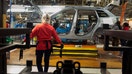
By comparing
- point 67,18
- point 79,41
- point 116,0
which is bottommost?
point 79,41

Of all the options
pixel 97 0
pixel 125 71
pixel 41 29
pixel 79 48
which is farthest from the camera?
pixel 97 0

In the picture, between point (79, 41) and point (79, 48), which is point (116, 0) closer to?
point (79, 41)

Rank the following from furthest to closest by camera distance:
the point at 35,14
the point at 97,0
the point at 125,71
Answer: the point at 97,0 < the point at 35,14 < the point at 125,71

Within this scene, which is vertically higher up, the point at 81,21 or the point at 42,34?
the point at 42,34

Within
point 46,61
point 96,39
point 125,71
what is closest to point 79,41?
point 96,39

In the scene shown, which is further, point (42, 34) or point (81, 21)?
point (81, 21)

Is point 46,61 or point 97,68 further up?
point 46,61

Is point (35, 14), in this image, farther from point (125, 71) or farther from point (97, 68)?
point (125, 71)

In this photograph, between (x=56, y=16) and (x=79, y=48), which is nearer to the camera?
(x=79, y=48)

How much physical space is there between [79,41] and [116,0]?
2690mm

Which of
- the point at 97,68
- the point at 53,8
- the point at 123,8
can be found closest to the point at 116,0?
the point at 123,8

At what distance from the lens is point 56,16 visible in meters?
12.8

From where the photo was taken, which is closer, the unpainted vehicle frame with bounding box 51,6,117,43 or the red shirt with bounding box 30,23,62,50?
the red shirt with bounding box 30,23,62,50

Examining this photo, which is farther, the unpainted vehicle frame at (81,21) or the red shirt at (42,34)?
the unpainted vehicle frame at (81,21)
